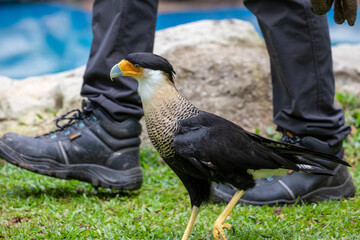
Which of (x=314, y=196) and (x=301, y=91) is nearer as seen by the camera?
(x=301, y=91)

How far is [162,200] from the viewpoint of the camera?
300 centimetres

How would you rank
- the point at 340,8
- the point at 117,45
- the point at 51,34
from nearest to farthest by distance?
the point at 340,8 < the point at 117,45 < the point at 51,34

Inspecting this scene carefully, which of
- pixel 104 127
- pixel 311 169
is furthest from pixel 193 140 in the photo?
pixel 104 127

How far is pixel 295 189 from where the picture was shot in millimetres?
2838

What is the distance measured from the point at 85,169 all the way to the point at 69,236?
2.30 feet

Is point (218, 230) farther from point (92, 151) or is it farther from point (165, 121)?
point (92, 151)

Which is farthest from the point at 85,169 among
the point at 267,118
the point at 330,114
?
the point at 267,118

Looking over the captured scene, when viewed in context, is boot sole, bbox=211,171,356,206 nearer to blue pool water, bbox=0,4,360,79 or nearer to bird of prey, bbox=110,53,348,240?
bird of prey, bbox=110,53,348,240

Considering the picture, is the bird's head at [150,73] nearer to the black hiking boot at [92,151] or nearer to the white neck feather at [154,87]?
the white neck feather at [154,87]

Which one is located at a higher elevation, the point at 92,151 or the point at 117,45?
the point at 117,45

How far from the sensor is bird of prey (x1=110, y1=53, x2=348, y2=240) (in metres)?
1.98

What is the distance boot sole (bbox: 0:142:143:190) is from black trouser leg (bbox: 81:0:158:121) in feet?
1.16

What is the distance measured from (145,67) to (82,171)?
1.15 m

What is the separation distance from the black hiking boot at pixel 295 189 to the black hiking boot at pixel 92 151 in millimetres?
591
